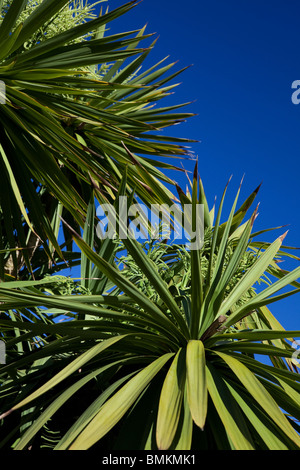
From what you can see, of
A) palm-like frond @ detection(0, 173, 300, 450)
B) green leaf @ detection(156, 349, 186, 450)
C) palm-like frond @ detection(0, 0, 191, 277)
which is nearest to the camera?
green leaf @ detection(156, 349, 186, 450)

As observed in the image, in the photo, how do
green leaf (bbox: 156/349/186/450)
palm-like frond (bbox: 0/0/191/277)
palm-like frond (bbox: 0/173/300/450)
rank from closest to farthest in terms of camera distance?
green leaf (bbox: 156/349/186/450), palm-like frond (bbox: 0/173/300/450), palm-like frond (bbox: 0/0/191/277)

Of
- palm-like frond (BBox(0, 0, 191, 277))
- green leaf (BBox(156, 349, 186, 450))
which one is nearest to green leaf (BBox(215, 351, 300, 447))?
green leaf (BBox(156, 349, 186, 450))

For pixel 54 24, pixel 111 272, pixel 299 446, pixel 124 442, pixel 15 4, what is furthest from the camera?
pixel 54 24

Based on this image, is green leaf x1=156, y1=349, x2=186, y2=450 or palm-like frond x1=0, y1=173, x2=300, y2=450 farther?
palm-like frond x1=0, y1=173, x2=300, y2=450

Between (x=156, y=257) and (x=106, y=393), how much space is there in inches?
20.4

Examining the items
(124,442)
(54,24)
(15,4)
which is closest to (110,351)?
(124,442)

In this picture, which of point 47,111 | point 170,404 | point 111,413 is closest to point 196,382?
point 170,404

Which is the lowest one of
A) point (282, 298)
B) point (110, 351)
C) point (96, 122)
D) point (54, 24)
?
point (110, 351)

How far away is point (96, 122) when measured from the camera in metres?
Result: 2.45

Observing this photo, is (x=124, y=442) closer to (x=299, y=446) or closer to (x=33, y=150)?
(x=299, y=446)

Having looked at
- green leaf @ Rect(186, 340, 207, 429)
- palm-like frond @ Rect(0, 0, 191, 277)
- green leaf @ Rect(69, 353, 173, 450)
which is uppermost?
palm-like frond @ Rect(0, 0, 191, 277)

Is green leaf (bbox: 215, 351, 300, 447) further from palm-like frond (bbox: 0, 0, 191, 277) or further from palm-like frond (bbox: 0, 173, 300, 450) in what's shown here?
palm-like frond (bbox: 0, 0, 191, 277)

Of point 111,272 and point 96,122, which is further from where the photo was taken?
point 96,122

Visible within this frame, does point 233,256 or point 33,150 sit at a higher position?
point 33,150
